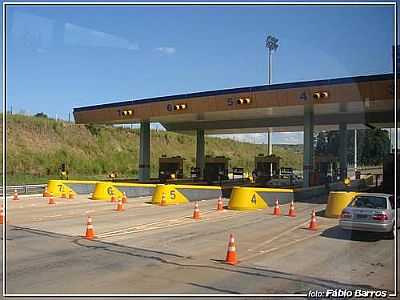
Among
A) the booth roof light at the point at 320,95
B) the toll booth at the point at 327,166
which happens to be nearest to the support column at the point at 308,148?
the booth roof light at the point at 320,95

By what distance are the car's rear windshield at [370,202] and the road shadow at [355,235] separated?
2.22ft

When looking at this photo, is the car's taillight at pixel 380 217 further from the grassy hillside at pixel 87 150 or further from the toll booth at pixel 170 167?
the toll booth at pixel 170 167

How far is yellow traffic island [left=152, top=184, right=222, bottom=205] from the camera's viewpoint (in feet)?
73.8

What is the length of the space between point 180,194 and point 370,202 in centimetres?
1154

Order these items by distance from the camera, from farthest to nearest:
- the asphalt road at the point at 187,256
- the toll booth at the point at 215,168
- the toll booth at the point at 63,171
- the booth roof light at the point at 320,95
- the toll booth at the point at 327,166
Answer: the toll booth at the point at 215,168, the toll booth at the point at 327,166, the toll booth at the point at 63,171, the booth roof light at the point at 320,95, the asphalt road at the point at 187,256

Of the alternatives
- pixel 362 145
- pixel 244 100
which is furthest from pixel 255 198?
pixel 244 100

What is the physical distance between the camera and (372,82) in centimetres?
1398

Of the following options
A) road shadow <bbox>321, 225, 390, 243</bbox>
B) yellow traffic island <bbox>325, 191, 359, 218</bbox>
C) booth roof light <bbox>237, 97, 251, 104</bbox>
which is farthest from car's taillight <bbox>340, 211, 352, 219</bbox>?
booth roof light <bbox>237, 97, 251, 104</bbox>

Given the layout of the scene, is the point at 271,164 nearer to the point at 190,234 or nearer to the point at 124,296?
the point at 190,234

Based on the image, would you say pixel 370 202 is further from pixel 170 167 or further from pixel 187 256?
pixel 170 167

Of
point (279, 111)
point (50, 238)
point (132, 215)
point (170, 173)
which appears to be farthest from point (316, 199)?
point (170, 173)

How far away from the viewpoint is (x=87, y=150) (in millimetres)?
39031

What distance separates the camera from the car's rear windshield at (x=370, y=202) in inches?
500

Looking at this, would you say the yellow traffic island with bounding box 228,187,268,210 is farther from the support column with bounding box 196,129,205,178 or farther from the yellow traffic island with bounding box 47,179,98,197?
the support column with bounding box 196,129,205,178
